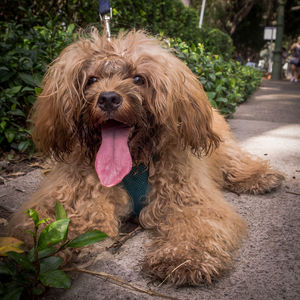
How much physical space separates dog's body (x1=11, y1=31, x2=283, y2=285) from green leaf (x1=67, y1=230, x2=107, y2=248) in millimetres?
502

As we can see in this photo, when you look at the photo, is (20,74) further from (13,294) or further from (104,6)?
(13,294)

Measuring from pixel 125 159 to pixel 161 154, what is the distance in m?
0.31

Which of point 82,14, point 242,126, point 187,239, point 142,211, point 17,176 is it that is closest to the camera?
point 187,239

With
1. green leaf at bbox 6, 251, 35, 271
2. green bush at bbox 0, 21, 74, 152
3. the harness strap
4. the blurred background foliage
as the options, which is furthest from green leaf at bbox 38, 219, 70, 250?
green bush at bbox 0, 21, 74, 152

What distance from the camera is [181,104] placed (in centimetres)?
236

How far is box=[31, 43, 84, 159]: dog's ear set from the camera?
2334 millimetres

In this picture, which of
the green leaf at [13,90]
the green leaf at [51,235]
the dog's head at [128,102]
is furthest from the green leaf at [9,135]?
the green leaf at [51,235]

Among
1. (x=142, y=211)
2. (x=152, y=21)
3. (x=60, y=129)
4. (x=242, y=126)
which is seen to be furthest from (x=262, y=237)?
(x=152, y=21)

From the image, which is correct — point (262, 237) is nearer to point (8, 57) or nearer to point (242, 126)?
point (8, 57)

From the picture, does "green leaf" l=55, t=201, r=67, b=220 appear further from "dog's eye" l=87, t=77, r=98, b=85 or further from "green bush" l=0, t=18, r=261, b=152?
"green bush" l=0, t=18, r=261, b=152

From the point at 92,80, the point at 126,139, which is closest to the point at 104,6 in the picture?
the point at 92,80

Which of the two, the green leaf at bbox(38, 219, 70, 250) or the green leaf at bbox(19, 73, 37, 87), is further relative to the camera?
the green leaf at bbox(19, 73, 37, 87)

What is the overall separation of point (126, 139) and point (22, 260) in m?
1.04

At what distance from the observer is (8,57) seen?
12.2 feet
